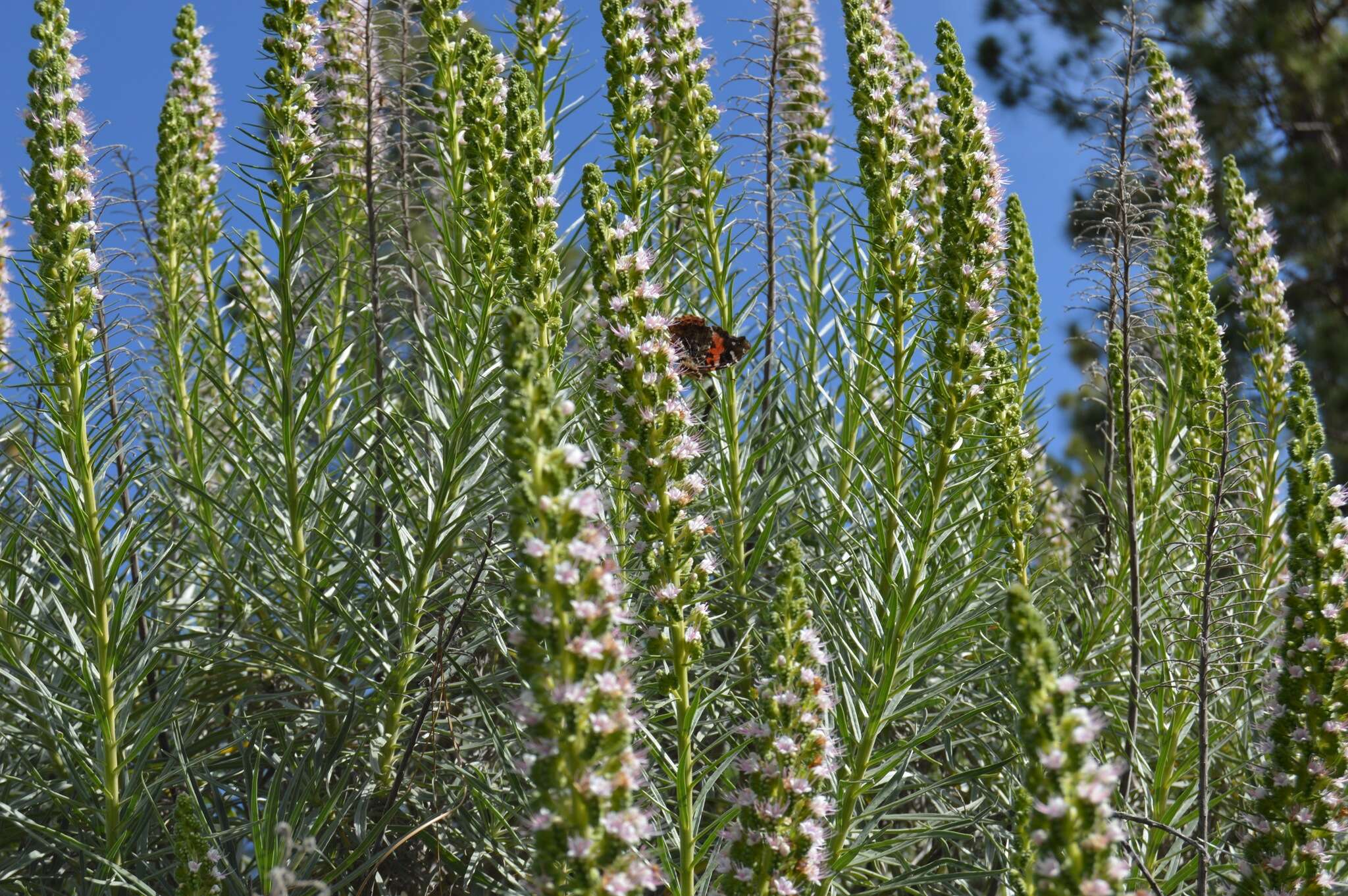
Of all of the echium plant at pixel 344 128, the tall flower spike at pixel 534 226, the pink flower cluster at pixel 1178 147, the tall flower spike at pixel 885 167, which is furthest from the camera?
the pink flower cluster at pixel 1178 147

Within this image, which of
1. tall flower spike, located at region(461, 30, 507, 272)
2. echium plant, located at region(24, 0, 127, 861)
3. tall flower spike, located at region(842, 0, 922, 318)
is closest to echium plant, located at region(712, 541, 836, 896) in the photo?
tall flower spike, located at region(842, 0, 922, 318)

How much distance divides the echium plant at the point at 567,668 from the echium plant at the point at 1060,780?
559mm

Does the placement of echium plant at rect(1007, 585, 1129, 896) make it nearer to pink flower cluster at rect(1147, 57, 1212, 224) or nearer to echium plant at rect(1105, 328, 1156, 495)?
echium plant at rect(1105, 328, 1156, 495)

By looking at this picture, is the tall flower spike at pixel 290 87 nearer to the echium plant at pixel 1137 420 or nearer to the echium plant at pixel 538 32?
the echium plant at pixel 538 32

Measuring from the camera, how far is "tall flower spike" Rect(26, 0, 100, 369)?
2877 mm

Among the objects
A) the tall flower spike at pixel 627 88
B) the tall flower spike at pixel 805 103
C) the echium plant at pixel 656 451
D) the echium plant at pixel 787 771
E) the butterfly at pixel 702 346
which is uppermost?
the tall flower spike at pixel 805 103

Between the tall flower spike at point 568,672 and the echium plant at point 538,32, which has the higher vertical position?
the echium plant at point 538,32

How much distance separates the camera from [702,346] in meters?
3.19

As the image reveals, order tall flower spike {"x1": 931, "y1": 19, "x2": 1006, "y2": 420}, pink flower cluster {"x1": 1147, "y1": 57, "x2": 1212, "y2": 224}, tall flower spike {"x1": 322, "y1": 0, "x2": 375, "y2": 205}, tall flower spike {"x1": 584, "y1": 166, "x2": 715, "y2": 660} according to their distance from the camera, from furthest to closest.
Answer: pink flower cluster {"x1": 1147, "y1": 57, "x2": 1212, "y2": 224} → tall flower spike {"x1": 322, "y1": 0, "x2": 375, "y2": 205} → tall flower spike {"x1": 931, "y1": 19, "x2": 1006, "y2": 420} → tall flower spike {"x1": 584, "y1": 166, "x2": 715, "y2": 660}

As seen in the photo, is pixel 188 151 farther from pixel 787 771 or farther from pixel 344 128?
pixel 787 771

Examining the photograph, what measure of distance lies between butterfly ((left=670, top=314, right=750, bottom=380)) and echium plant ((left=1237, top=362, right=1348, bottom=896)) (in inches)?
56.7

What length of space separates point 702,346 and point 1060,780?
1.78m

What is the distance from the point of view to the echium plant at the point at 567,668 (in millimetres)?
1639

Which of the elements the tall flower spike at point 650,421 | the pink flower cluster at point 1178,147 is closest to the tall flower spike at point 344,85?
the tall flower spike at point 650,421
